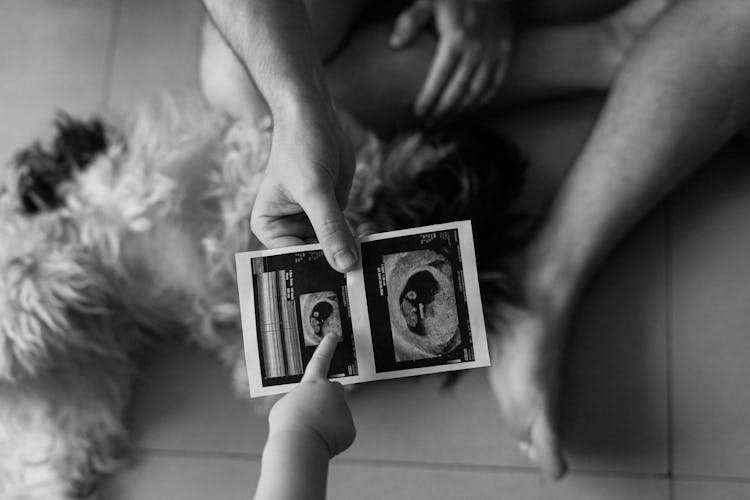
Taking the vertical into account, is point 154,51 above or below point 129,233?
above

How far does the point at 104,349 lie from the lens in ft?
3.69

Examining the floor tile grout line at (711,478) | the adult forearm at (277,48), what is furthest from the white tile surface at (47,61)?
the floor tile grout line at (711,478)

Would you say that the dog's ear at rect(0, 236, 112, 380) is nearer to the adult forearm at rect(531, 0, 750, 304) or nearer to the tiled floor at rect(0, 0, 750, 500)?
the tiled floor at rect(0, 0, 750, 500)

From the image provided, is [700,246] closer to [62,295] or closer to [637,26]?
[637,26]

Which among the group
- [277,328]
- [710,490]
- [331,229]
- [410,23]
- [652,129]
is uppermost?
[410,23]

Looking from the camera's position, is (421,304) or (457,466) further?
(457,466)

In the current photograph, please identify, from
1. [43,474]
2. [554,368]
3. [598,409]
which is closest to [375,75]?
[554,368]

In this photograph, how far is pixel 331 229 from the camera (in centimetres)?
79

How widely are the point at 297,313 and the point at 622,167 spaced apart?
0.56m

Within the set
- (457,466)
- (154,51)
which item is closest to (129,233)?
(154,51)

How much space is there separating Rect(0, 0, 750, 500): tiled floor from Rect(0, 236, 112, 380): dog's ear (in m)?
0.22

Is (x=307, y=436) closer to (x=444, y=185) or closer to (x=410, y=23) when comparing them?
(x=444, y=185)

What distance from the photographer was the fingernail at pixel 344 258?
80 centimetres

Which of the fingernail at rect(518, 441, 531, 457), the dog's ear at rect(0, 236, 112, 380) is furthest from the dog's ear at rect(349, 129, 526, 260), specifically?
the dog's ear at rect(0, 236, 112, 380)
